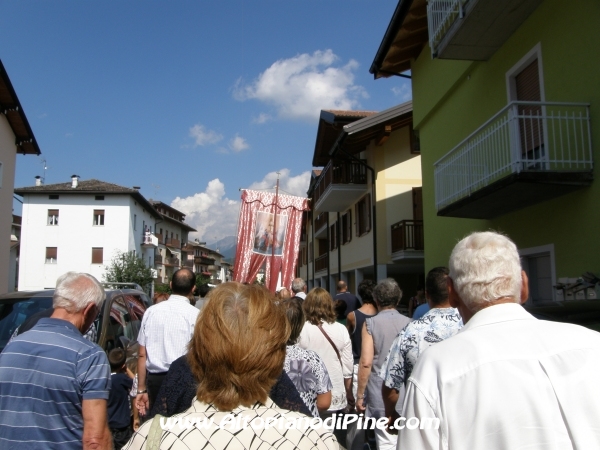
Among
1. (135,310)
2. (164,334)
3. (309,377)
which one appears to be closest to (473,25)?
(135,310)

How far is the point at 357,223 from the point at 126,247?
34.6 meters

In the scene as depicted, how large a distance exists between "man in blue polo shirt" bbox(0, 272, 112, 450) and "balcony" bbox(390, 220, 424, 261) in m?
15.5

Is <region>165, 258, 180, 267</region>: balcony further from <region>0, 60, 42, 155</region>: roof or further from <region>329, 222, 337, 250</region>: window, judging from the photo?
<region>0, 60, 42, 155</region>: roof

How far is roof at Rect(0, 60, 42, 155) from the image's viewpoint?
63.1 feet

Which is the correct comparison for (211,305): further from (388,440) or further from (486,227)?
(486,227)

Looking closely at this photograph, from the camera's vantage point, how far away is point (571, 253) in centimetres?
757

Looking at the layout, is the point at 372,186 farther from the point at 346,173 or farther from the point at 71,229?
the point at 71,229

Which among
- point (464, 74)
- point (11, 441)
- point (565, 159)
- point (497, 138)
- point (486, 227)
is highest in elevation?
point (464, 74)

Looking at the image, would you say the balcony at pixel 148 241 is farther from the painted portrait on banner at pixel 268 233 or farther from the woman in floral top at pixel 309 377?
the woman in floral top at pixel 309 377

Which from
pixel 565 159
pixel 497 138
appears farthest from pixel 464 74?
pixel 565 159

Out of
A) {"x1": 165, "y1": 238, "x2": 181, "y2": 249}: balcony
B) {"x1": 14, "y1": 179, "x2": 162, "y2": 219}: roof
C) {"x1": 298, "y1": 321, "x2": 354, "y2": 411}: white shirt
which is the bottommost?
{"x1": 298, "y1": 321, "x2": 354, "y2": 411}: white shirt

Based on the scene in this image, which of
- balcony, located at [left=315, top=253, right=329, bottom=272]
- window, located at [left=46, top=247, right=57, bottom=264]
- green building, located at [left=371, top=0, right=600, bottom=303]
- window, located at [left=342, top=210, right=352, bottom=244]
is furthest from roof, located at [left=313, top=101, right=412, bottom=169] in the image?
window, located at [left=46, top=247, right=57, bottom=264]

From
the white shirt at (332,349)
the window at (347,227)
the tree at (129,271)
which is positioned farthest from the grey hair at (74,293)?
the tree at (129,271)

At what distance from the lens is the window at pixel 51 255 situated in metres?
49.9
